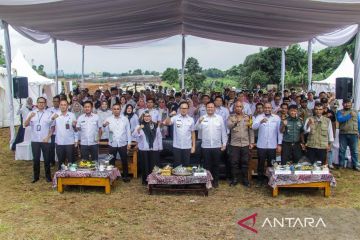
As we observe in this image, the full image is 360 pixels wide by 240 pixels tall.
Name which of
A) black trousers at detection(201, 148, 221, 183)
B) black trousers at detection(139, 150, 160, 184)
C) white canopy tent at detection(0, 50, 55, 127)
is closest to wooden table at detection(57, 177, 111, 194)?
black trousers at detection(139, 150, 160, 184)

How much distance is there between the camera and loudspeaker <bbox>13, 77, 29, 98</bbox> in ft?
28.8

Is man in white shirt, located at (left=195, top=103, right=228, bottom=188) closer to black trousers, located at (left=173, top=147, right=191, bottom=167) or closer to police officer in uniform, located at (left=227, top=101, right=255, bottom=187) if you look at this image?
police officer in uniform, located at (left=227, top=101, right=255, bottom=187)

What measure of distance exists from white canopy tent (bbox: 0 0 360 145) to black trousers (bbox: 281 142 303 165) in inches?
88.6

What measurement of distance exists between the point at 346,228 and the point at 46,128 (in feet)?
17.2

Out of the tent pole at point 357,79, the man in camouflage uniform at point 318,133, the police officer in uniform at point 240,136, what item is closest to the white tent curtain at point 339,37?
the tent pole at point 357,79

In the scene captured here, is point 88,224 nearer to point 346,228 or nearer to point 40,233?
point 40,233

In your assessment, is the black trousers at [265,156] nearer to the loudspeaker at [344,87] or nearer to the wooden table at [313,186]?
the wooden table at [313,186]

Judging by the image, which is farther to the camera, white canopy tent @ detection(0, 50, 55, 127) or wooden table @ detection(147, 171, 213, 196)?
white canopy tent @ detection(0, 50, 55, 127)

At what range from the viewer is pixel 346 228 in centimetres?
504

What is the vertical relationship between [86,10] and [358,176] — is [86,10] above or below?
above

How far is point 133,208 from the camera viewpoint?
5.91m

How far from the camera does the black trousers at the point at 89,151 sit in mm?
7125

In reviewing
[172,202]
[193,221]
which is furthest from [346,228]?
[172,202]

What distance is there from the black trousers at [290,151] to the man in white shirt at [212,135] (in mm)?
1090
